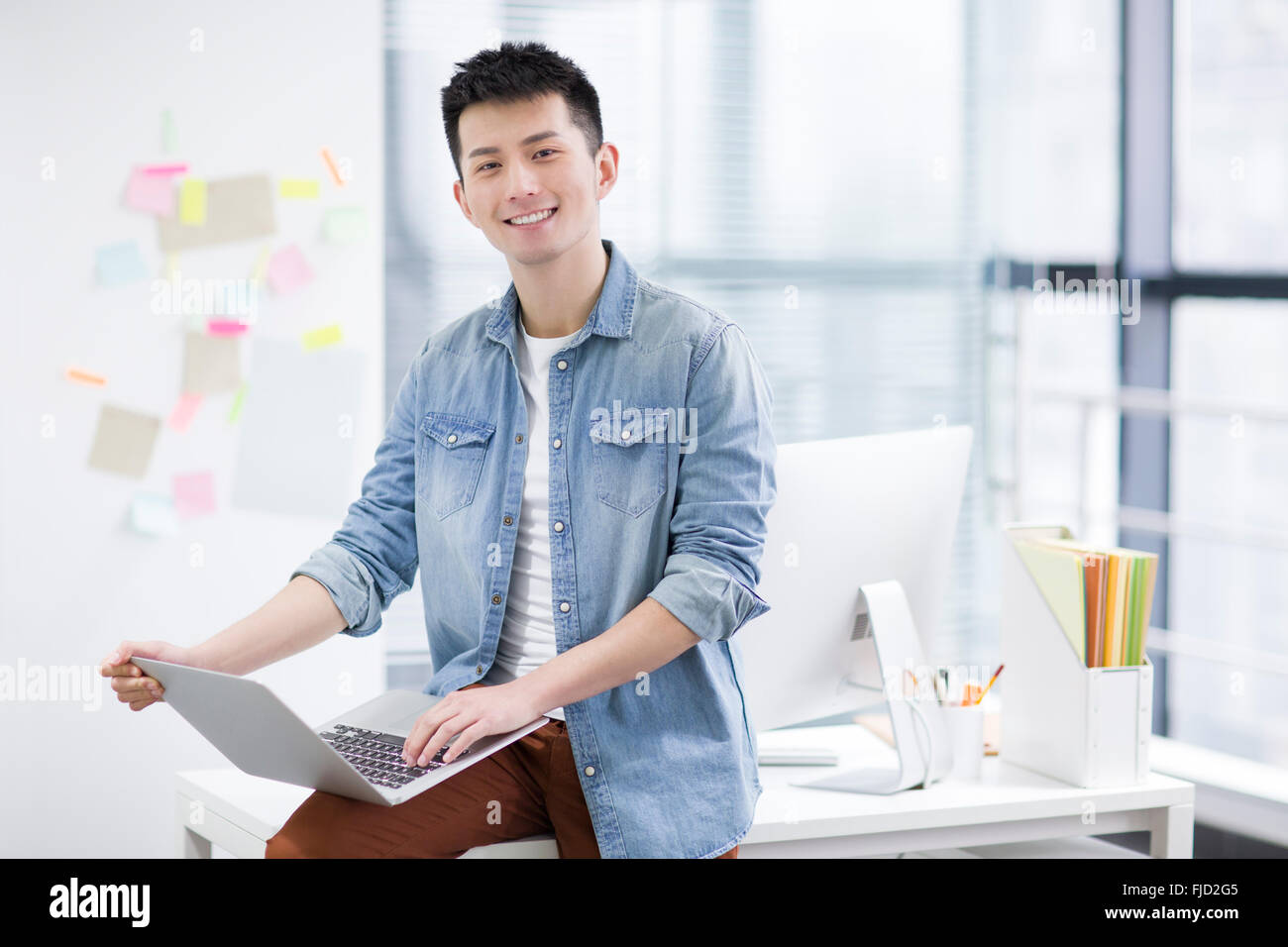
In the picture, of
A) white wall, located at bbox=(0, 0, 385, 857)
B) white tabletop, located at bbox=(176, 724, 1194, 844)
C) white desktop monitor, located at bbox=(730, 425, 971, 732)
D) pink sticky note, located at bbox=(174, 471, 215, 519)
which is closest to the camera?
white tabletop, located at bbox=(176, 724, 1194, 844)

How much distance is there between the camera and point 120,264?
2.32 m

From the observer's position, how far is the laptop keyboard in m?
1.19

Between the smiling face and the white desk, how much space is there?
64 cm

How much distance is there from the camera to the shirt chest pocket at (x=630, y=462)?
136 cm

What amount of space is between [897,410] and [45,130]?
1.89 metres

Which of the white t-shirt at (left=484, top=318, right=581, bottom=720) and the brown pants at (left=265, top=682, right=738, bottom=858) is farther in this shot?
the white t-shirt at (left=484, top=318, right=581, bottom=720)

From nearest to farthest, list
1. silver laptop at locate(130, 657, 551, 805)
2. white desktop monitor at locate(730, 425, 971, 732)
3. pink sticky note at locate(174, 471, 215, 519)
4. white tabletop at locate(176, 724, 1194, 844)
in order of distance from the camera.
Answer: silver laptop at locate(130, 657, 551, 805), white tabletop at locate(176, 724, 1194, 844), white desktop monitor at locate(730, 425, 971, 732), pink sticky note at locate(174, 471, 215, 519)

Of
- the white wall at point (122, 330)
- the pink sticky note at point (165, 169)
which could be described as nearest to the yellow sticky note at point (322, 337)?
the white wall at point (122, 330)

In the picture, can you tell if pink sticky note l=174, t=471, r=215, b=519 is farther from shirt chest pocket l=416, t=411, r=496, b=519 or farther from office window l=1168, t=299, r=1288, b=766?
office window l=1168, t=299, r=1288, b=766

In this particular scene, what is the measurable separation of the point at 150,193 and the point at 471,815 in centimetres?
153

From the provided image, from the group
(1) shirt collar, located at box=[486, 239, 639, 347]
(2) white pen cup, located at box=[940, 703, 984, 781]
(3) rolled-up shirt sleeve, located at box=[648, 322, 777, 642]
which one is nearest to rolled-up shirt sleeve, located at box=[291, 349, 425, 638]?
(1) shirt collar, located at box=[486, 239, 639, 347]
